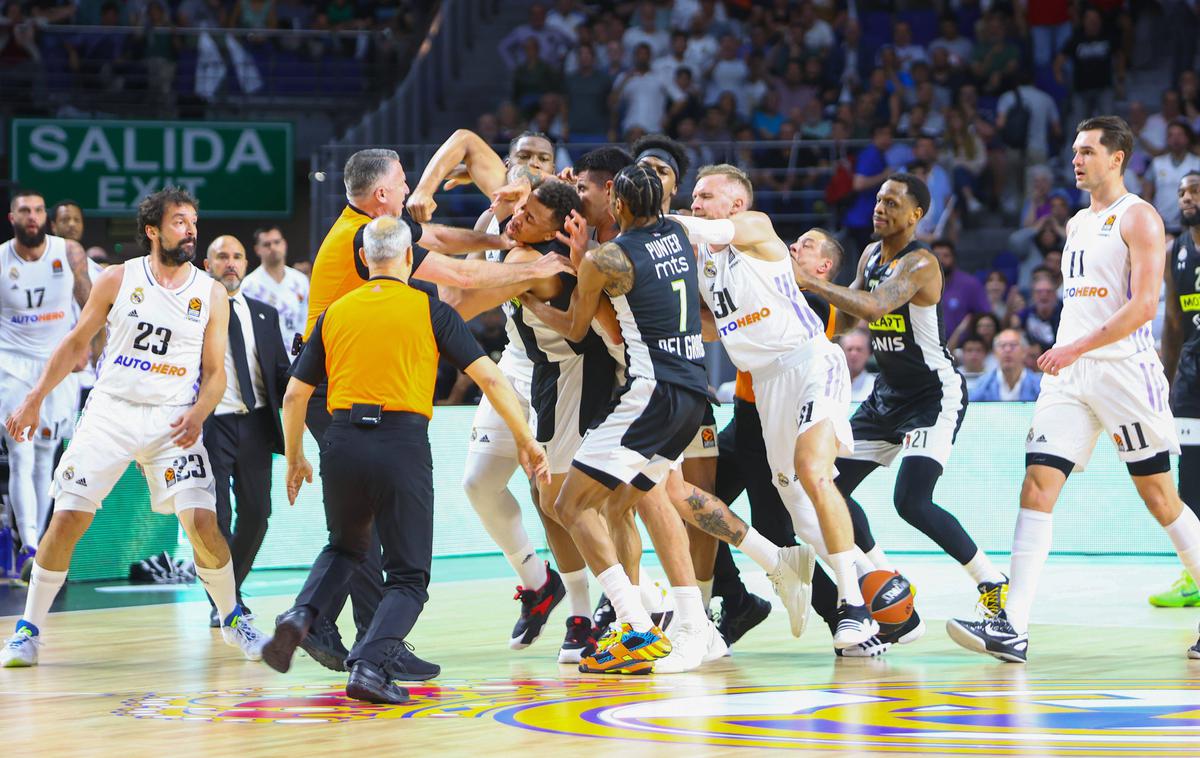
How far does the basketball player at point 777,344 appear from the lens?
7.54 metres

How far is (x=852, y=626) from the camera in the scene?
24.2 feet

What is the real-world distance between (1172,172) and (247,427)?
10525 millimetres

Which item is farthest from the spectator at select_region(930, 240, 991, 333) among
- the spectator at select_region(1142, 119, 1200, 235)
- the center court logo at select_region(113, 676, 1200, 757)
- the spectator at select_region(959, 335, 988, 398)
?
the center court logo at select_region(113, 676, 1200, 757)

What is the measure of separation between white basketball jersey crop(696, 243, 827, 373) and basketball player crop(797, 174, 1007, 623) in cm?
20

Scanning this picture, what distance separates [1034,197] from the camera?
1678cm

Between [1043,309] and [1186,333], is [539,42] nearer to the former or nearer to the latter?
[1043,309]

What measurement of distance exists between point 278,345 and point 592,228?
235 cm

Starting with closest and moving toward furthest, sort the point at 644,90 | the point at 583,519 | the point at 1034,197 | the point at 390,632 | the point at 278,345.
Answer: the point at 390,632 < the point at 583,519 < the point at 278,345 < the point at 1034,197 < the point at 644,90

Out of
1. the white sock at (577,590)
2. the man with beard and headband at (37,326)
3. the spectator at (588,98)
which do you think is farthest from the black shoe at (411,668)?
the spectator at (588,98)

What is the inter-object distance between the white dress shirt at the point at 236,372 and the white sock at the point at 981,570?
3.80 metres

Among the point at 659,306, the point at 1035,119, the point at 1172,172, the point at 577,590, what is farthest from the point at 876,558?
the point at 1035,119

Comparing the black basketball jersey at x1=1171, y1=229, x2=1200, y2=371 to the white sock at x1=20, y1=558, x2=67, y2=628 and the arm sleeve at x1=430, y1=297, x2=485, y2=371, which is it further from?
the white sock at x1=20, y1=558, x2=67, y2=628

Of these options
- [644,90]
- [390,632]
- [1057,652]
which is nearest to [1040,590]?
[1057,652]

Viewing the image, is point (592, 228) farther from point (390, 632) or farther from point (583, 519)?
point (390, 632)
